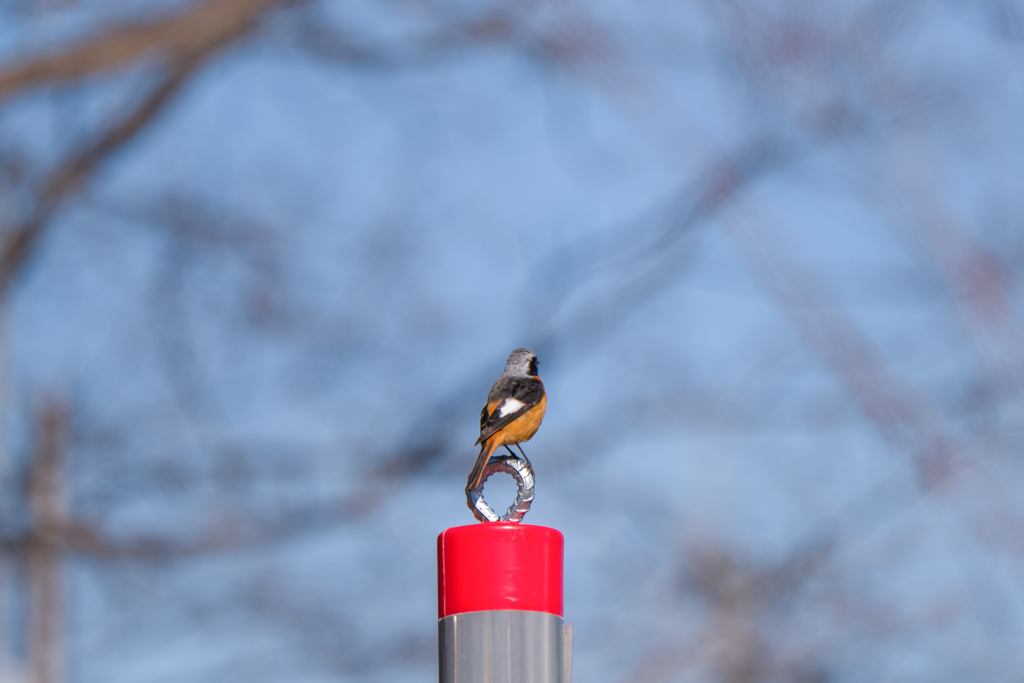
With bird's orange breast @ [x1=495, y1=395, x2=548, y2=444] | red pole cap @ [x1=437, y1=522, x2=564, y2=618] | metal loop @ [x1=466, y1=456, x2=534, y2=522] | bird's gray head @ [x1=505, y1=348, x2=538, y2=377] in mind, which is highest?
bird's gray head @ [x1=505, y1=348, x2=538, y2=377]

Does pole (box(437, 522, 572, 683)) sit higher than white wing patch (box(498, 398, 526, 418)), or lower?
lower

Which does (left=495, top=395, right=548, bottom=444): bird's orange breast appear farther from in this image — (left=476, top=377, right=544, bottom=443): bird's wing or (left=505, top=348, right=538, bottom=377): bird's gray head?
(left=505, top=348, right=538, bottom=377): bird's gray head

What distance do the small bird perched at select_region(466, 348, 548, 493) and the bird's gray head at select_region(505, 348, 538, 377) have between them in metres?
0.09

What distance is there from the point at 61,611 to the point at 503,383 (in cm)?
1041

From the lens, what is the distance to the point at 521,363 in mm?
3346

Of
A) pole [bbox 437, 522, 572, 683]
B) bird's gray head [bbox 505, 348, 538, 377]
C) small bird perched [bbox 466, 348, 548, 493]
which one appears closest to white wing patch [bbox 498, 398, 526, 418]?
small bird perched [bbox 466, 348, 548, 493]

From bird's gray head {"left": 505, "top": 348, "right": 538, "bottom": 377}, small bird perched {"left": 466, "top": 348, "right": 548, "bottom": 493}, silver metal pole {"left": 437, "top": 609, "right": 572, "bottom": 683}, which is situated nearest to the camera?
silver metal pole {"left": 437, "top": 609, "right": 572, "bottom": 683}

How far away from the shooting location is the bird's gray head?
3293 mm

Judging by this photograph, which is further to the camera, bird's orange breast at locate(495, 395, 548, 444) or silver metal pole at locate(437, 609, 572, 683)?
bird's orange breast at locate(495, 395, 548, 444)

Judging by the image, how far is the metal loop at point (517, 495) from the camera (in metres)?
2.51

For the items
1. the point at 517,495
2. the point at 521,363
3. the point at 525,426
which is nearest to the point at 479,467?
the point at 517,495

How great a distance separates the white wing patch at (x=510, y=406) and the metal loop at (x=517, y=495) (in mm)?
358

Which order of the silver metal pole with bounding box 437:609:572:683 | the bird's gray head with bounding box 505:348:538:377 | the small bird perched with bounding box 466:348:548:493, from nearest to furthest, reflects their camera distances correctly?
the silver metal pole with bounding box 437:609:572:683, the small bird perched with bounding box 466:348:548:493, the bird's gray head with bounding box 505:348:538:377

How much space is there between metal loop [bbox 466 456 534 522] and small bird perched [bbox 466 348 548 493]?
0.22 m
